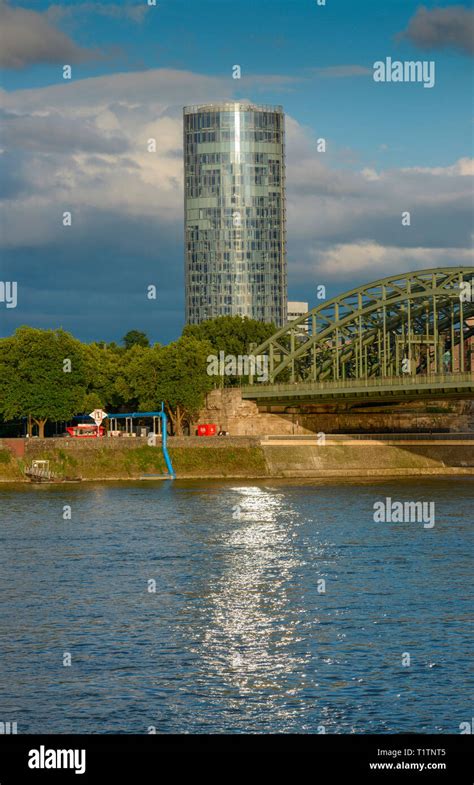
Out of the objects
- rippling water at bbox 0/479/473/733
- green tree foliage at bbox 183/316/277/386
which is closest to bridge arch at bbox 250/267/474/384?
green tree foliage at bbox 183/316/277/386

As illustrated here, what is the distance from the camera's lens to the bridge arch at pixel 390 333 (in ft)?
448

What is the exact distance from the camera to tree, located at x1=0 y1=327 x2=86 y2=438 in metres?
129

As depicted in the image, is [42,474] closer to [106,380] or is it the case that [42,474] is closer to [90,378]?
[90,378]

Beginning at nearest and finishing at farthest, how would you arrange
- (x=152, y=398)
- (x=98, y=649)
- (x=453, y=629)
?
(x=98, y=649), (x=453, y=629), (x=152, y=398)

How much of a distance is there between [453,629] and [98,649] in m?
11.7

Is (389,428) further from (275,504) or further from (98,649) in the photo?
(98,649)

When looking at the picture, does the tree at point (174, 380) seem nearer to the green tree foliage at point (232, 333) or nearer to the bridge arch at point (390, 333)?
the bridge arch at point (390, 333)

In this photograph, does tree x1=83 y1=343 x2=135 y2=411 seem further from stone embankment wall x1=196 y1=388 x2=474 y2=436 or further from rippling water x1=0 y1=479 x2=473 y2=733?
rippling water x1=0 y1=479 x2=473 y2=733

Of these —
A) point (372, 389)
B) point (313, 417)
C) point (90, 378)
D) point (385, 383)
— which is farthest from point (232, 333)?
point (385, 383)

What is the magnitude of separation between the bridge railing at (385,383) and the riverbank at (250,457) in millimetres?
5665

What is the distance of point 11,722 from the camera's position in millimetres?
31547

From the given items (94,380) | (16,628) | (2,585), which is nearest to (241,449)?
(94,380)

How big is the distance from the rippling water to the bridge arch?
193 feet
